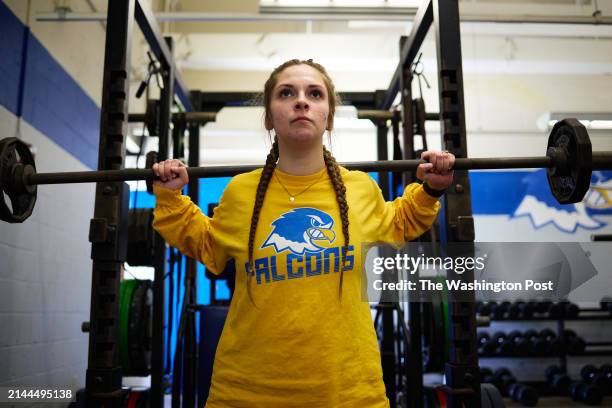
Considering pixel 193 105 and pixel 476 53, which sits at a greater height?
pixel 476 53

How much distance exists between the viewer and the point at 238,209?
3.96ft

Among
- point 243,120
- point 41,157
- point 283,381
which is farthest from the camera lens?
point 243,120

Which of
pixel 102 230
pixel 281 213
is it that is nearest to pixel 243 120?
pixel 102 230

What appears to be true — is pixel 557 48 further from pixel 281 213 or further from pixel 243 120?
pixel 281 213

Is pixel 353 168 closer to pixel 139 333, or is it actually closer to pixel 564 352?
pixel 139 333

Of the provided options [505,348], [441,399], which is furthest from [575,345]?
[441,399]

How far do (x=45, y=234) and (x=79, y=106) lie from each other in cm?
100

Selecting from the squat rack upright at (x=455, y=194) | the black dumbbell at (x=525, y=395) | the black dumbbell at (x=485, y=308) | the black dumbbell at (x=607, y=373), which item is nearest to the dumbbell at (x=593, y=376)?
the black dumbbell at (x=607, y=373)

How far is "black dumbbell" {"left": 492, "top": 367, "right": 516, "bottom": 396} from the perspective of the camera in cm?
464

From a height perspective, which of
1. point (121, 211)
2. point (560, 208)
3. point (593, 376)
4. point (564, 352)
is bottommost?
point (593, 376)

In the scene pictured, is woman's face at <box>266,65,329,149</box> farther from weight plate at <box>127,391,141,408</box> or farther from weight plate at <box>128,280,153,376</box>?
weight plate at <box>127,391,141,408</box>

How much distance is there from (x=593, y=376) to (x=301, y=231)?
442cm

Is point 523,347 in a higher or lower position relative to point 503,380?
higher

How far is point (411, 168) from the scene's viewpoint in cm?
141
